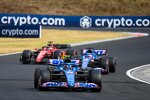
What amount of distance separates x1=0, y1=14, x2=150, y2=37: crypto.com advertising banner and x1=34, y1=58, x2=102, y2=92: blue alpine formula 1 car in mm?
39429

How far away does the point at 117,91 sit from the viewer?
1666 cm

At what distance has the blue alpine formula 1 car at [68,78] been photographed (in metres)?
16.4

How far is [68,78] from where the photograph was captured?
16484mm

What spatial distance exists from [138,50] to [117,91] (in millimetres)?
19276

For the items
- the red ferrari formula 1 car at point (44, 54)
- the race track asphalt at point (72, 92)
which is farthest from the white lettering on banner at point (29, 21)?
the red ferrari formula 1 car at point (44, 54)

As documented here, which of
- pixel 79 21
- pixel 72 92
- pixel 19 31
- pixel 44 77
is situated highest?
pixel 79 21

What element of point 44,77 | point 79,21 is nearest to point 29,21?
point 79,21

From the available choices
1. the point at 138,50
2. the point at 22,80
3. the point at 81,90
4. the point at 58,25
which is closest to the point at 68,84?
the point at 81,90

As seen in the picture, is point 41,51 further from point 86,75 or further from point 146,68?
point 86,75

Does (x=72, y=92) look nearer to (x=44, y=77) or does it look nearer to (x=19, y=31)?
(x=44, y=77)

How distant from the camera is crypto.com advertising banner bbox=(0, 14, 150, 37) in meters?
57.0

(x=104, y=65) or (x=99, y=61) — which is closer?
(x=104, y=65)

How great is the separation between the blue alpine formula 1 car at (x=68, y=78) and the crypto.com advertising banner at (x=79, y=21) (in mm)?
39429

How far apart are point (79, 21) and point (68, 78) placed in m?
41.3
